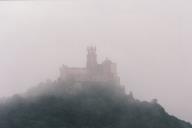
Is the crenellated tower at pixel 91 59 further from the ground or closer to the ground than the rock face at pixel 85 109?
further from the ground

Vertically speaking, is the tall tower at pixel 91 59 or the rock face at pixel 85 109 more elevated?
the tall tower at pixel 91 59

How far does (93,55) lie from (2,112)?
72.5 ft

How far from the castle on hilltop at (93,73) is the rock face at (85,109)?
1130mm

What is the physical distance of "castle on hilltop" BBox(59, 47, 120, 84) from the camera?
12269 cm

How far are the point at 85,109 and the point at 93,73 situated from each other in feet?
24.4

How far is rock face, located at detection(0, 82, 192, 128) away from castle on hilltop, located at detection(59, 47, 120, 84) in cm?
113

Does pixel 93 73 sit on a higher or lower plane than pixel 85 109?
higher

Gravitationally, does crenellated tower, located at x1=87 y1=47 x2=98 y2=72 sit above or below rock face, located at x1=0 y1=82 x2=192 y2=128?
above

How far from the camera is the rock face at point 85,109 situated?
119m

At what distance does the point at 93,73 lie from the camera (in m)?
124

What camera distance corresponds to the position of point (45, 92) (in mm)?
123562

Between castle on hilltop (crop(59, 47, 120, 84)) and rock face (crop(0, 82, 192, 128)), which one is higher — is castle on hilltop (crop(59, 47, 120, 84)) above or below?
above

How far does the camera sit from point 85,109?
400 feet

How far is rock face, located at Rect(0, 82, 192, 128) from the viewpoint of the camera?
119125 millimetres
